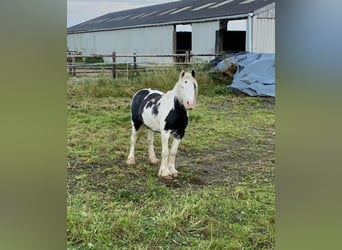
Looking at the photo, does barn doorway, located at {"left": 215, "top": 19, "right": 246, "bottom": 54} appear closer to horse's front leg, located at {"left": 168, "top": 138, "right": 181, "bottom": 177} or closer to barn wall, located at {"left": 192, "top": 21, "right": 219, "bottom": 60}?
barn wall, located at {"left": 192, "top": 21, "right": 219, "bottom": 60}

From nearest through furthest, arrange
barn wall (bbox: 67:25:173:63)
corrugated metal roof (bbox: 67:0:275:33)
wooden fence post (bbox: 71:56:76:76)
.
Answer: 1. wooden fence post (bbox: 71:56:76:76)
2. corrugated metal roof (bbox: 67:0:275:33)
3. barn wall (bbox: 67:25:173:63)

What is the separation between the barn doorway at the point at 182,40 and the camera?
5.29 ft

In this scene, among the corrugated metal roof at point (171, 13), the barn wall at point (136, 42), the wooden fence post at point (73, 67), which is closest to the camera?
the wooden fence post at point (73, 67)

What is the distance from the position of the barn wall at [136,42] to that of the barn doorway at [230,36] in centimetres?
21

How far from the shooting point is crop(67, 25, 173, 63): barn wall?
1.59 metres

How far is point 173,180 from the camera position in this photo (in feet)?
4.92

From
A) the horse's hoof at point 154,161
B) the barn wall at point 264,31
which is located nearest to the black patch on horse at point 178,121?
the horse's hoof at point 154,161

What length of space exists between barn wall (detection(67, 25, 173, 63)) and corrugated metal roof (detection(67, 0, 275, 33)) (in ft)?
0.10

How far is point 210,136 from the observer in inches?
62.7

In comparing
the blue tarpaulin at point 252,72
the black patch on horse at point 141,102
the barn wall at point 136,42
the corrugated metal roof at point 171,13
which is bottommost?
the black patch on horse at point 141,102

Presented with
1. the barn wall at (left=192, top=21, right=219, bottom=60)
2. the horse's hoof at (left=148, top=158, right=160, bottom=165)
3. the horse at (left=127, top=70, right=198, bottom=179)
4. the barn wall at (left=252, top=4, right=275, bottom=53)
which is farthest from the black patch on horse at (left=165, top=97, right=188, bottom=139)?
the barn wall at (left=252, top=4, right=275, bottom=53)

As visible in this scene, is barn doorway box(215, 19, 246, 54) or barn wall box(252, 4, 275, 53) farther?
barn doorway box(215, 19, 246, 54)

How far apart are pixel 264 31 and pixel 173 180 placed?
2.03 ft

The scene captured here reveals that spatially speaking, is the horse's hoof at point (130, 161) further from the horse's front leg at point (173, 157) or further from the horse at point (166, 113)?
the horse's front leg at point (173, 157)
